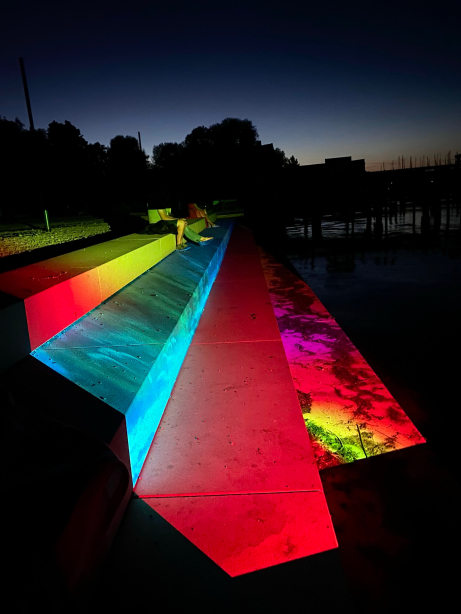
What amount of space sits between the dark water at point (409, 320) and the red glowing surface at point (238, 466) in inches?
55.5

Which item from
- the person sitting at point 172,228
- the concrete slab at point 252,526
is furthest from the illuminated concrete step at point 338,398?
the person sitting at point 172,228

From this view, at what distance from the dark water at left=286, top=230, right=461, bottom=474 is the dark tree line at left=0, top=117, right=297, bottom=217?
9.71 m

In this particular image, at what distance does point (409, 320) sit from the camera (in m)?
6.69

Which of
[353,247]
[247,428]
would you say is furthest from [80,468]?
→ [353,247]

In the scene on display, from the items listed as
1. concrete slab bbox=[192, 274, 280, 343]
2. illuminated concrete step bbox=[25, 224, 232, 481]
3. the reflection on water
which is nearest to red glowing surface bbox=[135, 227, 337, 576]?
illuminated concrete step bbox=[25, 224, 232, 481]

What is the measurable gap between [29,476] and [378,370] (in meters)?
4.42

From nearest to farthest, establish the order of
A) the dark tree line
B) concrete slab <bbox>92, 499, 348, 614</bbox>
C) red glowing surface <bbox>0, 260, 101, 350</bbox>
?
concrete slab <bbox>92, 499, 348, 614</bbox>, red glowing surface <bbox>0, 260, 101, 350</bbox>, the dark tree line

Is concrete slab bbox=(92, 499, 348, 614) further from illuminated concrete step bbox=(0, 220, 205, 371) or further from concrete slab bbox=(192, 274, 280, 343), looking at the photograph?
concrete slab bbox=(192, 274, 280, 343)

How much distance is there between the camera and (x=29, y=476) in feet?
4.02

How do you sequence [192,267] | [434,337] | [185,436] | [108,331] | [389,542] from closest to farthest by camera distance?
1. [389,542]
2. [185,436]
3. [108,331]
4. [434,337]
5. [192,267]

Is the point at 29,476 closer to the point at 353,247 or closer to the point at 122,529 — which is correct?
the point at 122,529

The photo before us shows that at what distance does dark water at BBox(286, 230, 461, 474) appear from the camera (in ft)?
12.7

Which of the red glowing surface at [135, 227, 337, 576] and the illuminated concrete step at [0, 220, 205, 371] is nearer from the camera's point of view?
the red glowing surface at [135, 227, 337, 576]

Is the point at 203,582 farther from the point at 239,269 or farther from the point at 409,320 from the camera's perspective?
the point at 239,269
